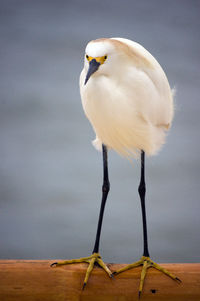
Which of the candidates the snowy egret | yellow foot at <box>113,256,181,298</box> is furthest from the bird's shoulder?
yellow foot at <box>113,256,181,298</box>

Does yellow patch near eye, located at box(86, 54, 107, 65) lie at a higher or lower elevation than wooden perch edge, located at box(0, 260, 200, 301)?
higher

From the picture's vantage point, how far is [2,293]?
2.87ft

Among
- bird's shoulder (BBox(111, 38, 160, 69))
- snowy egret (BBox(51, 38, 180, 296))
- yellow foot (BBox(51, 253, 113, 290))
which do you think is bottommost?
yellow foot (BBox(51, 253, 113, 290))

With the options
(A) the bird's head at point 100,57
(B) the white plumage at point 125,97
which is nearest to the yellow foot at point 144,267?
(B) the white plumage at point 125,97

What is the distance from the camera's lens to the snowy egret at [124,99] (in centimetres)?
90

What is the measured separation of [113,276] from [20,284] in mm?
208

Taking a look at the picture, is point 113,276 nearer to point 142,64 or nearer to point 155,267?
point 155,267

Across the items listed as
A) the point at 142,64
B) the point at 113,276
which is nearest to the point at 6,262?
the point at 113,276

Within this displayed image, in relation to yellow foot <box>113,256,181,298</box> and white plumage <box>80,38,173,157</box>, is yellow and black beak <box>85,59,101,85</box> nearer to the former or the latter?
white plumage <box>80,38,173,157</box>

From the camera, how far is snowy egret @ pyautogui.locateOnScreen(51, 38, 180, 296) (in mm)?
904

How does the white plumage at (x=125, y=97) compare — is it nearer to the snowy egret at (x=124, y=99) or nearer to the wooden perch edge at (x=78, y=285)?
the snowy egret at (x=124, y=99)

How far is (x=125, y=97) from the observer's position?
0.94 m

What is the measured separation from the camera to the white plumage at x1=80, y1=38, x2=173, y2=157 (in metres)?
0.91

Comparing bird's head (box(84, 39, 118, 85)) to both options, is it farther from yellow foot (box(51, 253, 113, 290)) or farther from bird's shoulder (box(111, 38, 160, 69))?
yellow foot (box(51, 253, 113, 290))
